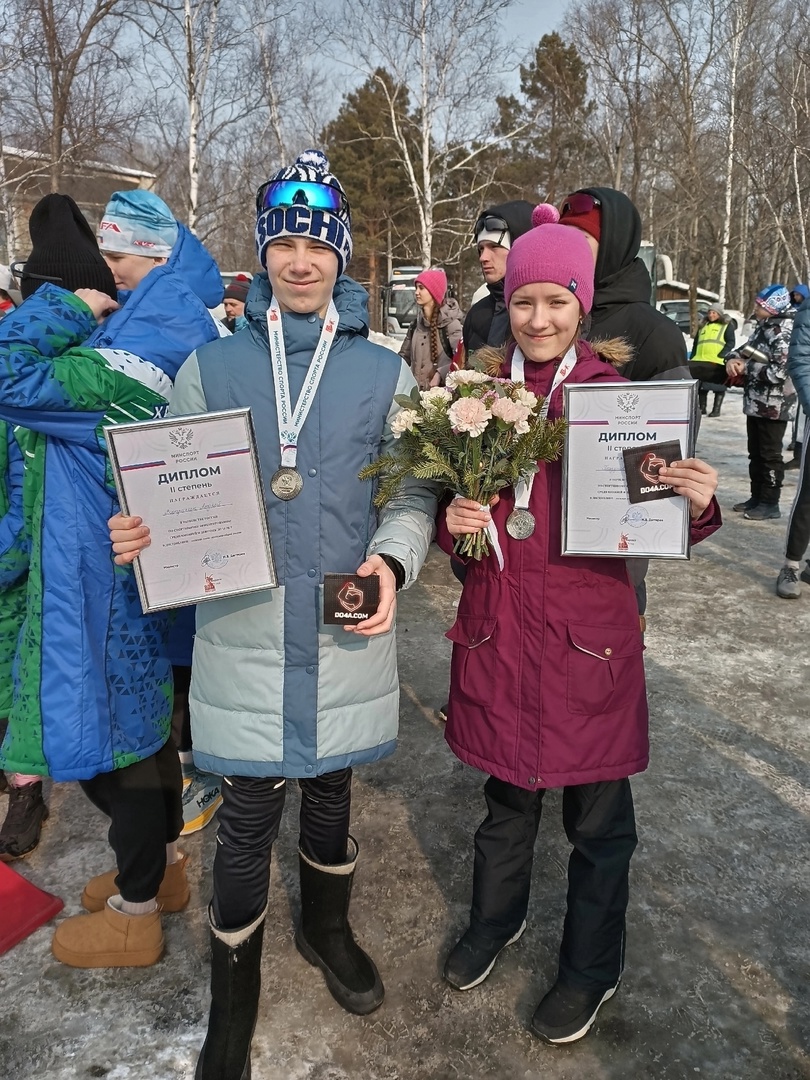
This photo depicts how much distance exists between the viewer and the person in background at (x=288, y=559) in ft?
6.14

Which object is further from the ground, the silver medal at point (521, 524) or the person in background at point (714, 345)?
the person in background at point (714, 345)

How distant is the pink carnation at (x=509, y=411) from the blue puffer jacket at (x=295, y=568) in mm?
353

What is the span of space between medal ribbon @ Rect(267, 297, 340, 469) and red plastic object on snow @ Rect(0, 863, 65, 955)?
1804mm

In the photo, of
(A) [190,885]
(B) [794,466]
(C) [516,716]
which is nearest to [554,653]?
(C) [516,716]

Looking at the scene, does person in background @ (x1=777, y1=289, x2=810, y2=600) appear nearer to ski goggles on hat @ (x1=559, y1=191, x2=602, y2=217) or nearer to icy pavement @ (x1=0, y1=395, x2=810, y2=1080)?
icy pavement @ (x1=0, y1=395, x2=810, y2=1080)

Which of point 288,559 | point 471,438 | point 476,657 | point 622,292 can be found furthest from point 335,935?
point 622,292

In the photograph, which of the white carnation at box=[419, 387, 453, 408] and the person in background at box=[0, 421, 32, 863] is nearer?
the white carnation at box=[419, 387, 453, 408]

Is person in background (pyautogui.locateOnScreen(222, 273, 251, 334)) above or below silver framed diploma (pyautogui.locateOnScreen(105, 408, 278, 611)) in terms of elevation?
above

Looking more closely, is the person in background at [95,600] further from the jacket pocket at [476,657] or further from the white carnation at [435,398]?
the jacket pocket at [476,657]

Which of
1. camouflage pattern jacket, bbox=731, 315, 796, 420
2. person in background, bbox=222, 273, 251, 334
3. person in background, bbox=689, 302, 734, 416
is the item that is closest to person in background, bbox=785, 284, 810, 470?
camouflage pattern jacket, bbox=731, 315, 796, 420

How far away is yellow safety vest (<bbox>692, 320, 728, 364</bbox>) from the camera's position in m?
13.8

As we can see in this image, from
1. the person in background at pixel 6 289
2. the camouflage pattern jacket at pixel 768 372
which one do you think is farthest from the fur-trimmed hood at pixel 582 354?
the camouflage pattern jacket at pixel 768 372

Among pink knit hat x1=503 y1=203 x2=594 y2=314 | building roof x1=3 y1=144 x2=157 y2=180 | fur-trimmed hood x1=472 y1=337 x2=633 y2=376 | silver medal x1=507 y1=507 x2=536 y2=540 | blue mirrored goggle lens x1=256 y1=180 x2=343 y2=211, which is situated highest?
building roof x1=3 y1=144 x2=157 y2=180

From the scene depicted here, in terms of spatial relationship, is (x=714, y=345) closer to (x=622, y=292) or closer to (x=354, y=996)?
(x=622, y=292)
